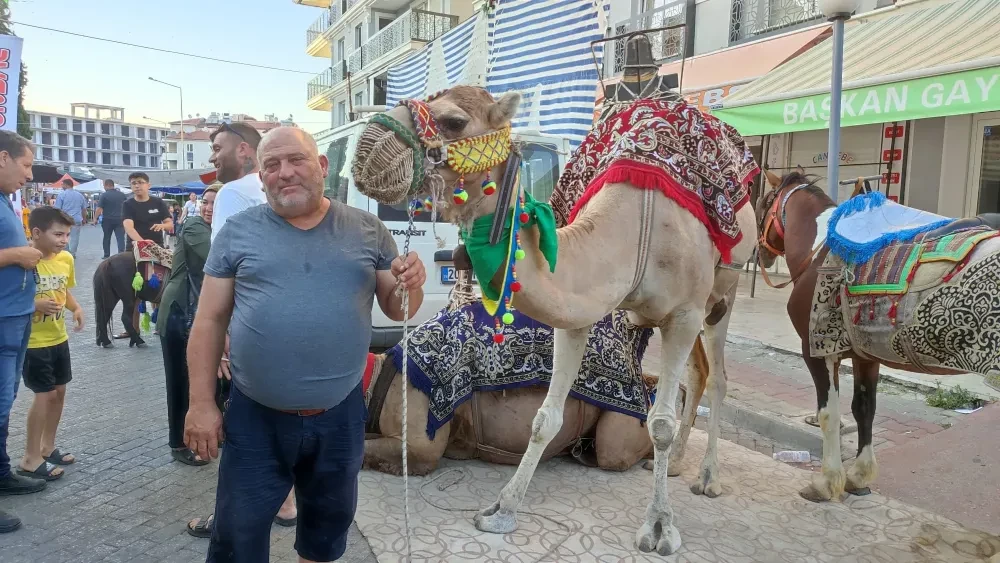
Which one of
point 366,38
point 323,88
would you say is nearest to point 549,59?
point 366,38

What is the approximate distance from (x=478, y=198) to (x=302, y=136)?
71 cm

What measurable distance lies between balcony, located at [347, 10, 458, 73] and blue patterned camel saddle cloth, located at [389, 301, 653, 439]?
87.6ft

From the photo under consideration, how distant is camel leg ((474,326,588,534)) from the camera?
3.52 metres

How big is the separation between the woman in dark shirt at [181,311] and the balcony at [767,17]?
10742 millimetres

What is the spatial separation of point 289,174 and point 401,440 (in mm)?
2090

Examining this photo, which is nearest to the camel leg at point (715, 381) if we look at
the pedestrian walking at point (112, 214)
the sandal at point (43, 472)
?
the sandal at point (43, 472)

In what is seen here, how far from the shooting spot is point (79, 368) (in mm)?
6832

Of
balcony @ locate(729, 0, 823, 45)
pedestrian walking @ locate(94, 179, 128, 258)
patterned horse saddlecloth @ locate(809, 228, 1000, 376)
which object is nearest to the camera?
patterned horse saddlecloth @ locate(809, 228, 1000, 376)

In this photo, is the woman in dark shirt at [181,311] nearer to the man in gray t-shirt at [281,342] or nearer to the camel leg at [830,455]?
the man in gray t-shirt at [281,342]

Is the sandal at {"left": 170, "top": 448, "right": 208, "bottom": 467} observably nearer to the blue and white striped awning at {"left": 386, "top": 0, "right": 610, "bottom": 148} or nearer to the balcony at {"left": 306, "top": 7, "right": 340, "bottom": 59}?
the blue and white striped awning at {"left": 386, "top": 0, "right": 610, "bottom": 148}

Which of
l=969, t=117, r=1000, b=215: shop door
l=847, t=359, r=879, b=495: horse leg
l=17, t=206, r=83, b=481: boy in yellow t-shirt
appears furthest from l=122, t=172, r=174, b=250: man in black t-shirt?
l=969, t=117, r=1000, b=215: shop door

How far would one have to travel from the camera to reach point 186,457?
4410 mm

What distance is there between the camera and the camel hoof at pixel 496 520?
3502 mm

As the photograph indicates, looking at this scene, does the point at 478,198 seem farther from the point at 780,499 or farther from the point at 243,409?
the point at 780,499
